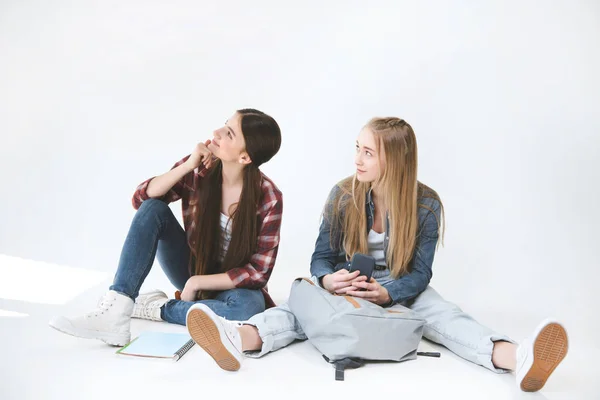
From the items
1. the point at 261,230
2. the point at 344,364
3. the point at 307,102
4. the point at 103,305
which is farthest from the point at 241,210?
the point at 307,102

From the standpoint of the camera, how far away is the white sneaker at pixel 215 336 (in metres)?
2.29

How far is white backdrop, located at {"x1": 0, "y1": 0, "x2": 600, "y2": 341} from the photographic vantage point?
4.29 metres

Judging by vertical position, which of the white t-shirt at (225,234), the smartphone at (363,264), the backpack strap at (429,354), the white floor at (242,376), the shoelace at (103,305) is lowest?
the white floor at (242,376)

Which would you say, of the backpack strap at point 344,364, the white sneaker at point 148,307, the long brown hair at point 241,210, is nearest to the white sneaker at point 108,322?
the white sneaker at point 148,307

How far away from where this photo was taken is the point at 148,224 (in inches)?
111

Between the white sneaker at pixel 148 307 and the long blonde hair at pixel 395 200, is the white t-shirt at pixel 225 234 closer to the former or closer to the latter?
the white sneaker at pixel 148 307

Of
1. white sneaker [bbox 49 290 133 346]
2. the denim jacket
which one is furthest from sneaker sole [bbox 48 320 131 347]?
the denim jacket

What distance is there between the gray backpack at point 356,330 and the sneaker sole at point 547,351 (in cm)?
46

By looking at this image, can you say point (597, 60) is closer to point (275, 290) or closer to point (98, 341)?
point (275, 290)

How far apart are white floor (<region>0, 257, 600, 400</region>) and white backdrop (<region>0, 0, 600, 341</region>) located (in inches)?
55.3

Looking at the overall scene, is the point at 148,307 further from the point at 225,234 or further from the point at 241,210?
the point at 241,210

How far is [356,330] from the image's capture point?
248 cm

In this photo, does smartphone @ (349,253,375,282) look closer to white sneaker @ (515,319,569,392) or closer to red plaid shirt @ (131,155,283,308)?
red plaid shirt @ (131,155,283,308)

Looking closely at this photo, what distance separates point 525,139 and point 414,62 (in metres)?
0.90
